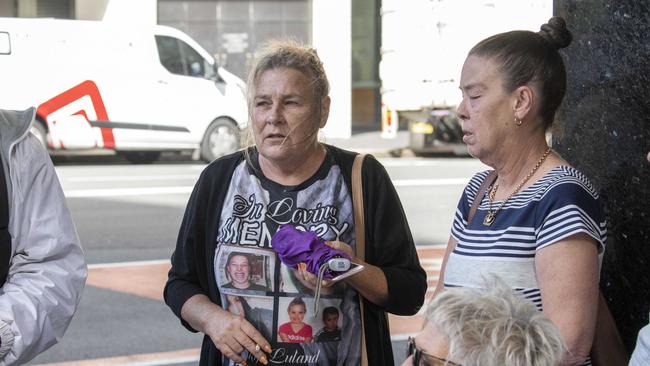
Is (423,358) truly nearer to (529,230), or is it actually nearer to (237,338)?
(529,230)

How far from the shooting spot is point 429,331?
2.19 m

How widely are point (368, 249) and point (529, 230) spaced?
0.78 m

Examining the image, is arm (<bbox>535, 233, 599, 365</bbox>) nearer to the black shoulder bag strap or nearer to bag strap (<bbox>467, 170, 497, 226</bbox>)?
bag strap (<bbox>467, 170, 497, 226</bbox>)

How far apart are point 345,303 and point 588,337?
91 cm

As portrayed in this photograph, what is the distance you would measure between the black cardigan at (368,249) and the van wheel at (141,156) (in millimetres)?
17011

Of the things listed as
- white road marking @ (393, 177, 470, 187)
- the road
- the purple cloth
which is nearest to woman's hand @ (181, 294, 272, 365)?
the purple cloth

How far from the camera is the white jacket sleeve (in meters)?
2.81

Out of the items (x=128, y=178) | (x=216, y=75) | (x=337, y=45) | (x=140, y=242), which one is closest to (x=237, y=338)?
(x=140, y=242)

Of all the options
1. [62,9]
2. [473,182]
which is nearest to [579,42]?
[473,182]

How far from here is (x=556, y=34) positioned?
2.83m

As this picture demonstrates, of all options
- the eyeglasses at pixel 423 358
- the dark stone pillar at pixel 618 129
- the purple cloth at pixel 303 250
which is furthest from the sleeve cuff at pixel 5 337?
the dark stone pillar at pixel 618 129

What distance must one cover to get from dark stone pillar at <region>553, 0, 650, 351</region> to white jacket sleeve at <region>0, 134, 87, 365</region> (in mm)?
1390

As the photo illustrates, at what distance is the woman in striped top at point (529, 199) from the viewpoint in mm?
2492

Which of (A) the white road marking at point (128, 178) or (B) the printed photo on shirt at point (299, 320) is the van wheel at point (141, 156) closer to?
(A) the white road marking at point (128, 178)
